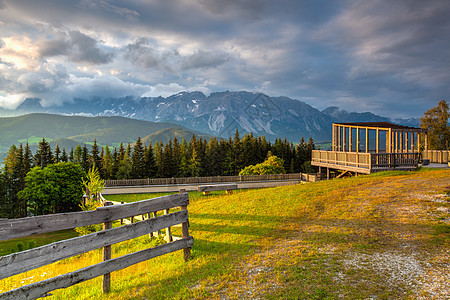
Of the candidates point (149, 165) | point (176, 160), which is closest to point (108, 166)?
point (149, 165)

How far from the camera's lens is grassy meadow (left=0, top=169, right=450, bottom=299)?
5461mm

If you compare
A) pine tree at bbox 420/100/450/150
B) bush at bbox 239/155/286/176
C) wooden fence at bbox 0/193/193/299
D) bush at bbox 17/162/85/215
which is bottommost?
bush at bbox 17/162/85/215

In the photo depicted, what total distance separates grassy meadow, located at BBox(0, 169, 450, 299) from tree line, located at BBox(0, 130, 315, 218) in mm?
57944

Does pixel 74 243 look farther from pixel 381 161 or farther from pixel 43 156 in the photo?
pixel 43 156

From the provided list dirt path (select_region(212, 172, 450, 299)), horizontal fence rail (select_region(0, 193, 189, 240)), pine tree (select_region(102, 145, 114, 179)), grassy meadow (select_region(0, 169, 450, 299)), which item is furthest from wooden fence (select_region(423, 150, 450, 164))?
pine tree (select_region(102, 145, 114, 179))

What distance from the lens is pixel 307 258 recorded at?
6828mm

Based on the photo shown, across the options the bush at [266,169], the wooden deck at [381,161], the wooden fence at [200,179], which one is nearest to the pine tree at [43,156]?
the wooden fence at [200,179]

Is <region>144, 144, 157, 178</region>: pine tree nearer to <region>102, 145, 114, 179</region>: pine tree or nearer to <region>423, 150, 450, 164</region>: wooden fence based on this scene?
<region>102, 145, 114, 179</region>: pine tree

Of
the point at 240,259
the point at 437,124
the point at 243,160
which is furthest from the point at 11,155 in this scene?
the point at 437,124

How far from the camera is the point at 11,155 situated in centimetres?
7631

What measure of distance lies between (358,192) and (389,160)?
14.2 metres

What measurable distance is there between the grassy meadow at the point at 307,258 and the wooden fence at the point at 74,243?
671 mm

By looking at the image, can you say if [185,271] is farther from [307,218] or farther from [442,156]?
[442,156]

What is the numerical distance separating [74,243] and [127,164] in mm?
76621
